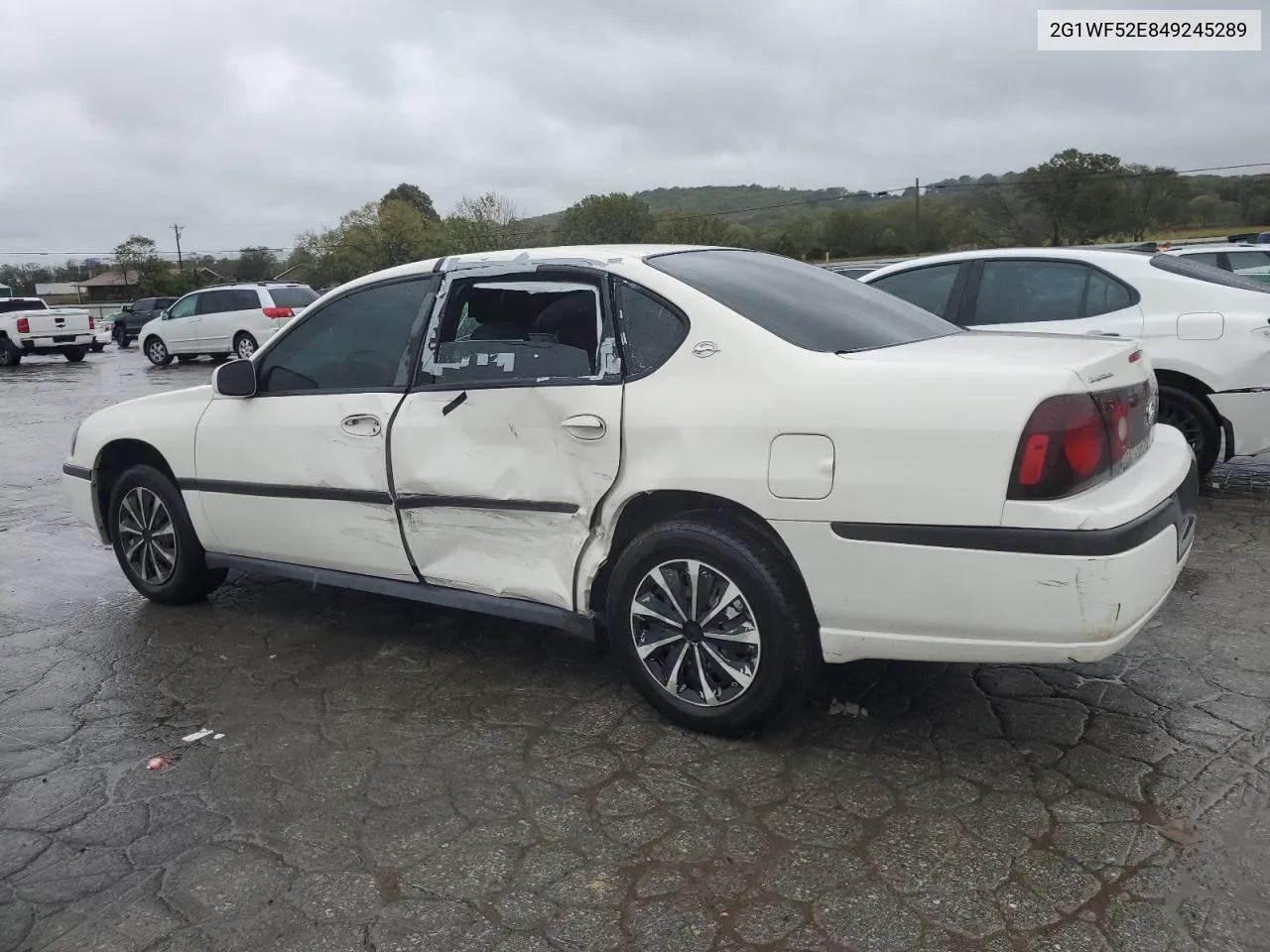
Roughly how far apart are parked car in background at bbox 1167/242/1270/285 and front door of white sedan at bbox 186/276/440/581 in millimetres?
8723

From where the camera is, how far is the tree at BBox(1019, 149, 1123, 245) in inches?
1887

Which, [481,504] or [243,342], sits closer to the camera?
[481,504]

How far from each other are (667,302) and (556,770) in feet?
5.30

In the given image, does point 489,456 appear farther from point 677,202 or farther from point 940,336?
point 677,202

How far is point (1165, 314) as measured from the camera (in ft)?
19.9

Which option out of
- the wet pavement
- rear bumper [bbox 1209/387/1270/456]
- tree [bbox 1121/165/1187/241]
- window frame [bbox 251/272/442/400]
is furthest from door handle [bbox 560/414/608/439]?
tree [bbox 1121/165/1187/241]

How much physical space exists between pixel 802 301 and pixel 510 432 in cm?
116

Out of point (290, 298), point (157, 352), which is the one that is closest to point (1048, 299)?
point (290, 298)

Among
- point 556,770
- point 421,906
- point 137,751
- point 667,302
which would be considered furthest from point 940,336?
point 137,751

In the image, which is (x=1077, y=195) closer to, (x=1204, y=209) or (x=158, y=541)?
(x=1204, y=209)

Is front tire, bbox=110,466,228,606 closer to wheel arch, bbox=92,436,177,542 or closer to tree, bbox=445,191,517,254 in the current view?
wheel arch, bbox=92,436,177,542

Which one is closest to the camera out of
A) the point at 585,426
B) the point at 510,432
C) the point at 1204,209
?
the point at 585,426

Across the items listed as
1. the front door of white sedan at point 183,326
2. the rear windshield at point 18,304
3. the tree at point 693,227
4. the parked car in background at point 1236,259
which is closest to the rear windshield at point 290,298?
the front door of white sedan at point 183,326

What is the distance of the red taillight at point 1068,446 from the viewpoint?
9.18 ft
